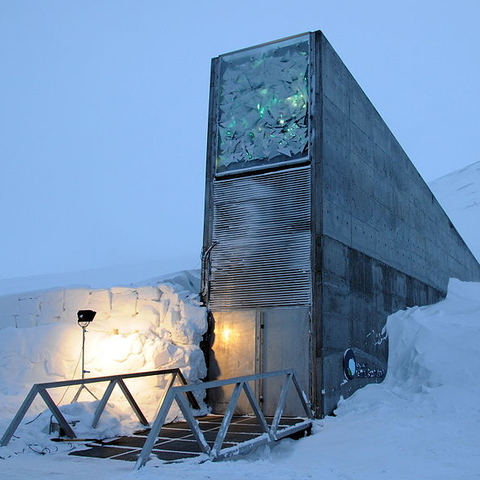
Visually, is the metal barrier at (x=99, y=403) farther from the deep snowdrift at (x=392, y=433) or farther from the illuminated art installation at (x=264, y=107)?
the illuminated art installation at (x=264, y=107)

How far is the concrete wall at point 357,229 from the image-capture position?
9578mm

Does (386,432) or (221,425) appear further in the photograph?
(386,432)

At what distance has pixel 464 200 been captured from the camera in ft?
167

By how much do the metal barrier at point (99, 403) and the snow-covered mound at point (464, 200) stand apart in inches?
1203

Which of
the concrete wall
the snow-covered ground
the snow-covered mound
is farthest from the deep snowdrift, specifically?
the snow-covered mound

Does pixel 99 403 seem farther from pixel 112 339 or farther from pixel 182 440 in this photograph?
pixel 112 339

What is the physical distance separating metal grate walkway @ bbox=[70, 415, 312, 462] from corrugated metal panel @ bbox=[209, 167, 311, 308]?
2039mm

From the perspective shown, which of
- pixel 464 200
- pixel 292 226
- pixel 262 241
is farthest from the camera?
pixel 464 200

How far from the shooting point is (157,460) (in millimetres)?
5840

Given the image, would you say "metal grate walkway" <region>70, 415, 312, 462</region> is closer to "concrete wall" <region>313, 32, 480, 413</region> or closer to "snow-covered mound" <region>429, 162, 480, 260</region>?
"concrete wall" <region>313, 32, 480, 413</region>

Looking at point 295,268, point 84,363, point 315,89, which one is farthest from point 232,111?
point 84,363

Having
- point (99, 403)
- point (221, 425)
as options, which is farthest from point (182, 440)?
point (99, 403)

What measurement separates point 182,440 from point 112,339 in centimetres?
303

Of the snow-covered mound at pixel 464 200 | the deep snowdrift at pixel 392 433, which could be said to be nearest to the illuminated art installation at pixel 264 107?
the deep snowdrift at pixel 392 433
